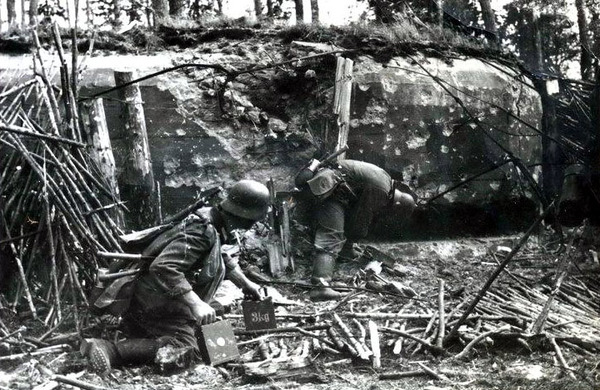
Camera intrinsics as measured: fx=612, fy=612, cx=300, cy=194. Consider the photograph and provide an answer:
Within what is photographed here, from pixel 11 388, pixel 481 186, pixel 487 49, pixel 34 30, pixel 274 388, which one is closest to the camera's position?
pixel 11 388

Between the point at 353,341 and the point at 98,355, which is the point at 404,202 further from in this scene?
the point at 98,355

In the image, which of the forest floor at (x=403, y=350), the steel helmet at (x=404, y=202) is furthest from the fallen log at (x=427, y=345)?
the steel helmet at (x=404, y=202)

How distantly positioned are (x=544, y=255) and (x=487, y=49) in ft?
12.2

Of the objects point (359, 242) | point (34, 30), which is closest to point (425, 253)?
point (359, 242)

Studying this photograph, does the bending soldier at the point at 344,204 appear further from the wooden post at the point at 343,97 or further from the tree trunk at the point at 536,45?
the tree trunk at the point at 536,45

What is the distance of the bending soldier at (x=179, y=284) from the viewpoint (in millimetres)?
4023

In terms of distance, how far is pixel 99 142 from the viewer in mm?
5734

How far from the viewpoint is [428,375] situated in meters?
3.86

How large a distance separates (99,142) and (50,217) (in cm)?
105

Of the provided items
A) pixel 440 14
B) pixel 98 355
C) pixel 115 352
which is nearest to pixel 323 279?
pixel 115 352

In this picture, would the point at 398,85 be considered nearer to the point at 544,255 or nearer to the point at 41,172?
the point at 544,255

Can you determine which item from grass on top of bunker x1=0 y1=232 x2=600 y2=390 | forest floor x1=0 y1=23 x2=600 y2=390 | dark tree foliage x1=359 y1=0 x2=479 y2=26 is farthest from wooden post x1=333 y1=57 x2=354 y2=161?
grass on top of bunker x1=0 y1=232 x2=600 y2=390

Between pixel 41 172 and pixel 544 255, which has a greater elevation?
pixel 41 172

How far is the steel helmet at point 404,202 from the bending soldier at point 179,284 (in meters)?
3.31
